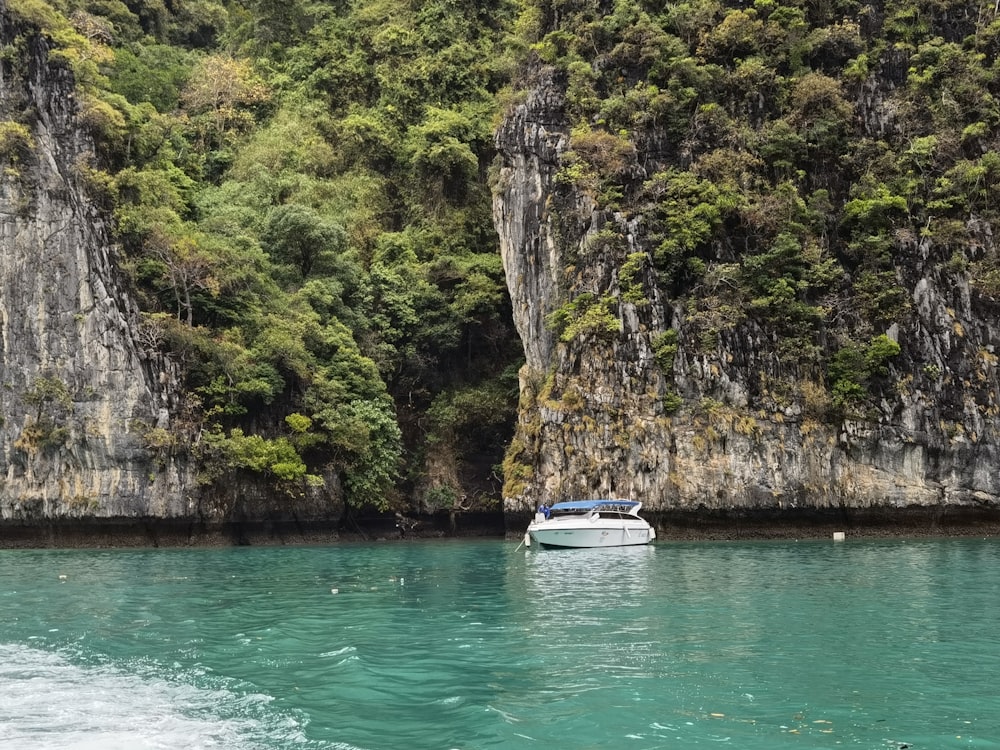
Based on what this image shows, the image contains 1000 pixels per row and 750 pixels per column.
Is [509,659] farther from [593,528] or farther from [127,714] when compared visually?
[593,528]

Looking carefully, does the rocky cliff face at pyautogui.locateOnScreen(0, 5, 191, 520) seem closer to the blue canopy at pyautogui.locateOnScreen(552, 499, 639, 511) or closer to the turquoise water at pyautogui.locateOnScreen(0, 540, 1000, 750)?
the turquoise water at pyautogui.locateOnScreen(0, 540, 1000, 750)

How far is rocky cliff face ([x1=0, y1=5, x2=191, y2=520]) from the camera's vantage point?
29.9 m

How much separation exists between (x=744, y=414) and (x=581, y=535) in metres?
7.30

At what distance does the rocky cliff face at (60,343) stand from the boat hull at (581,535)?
12.7 metres

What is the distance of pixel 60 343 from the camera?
30.7 m

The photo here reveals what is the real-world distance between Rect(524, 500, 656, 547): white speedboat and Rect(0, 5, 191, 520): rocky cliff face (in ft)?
42.0

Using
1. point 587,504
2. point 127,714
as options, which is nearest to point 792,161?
point 587,504

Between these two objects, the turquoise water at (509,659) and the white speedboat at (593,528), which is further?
the white speedboat at (593,528)

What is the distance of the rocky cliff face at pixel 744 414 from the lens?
1161 inches

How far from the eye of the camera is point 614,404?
30.5m

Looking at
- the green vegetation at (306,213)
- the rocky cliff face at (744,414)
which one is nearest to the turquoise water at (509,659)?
the rocky cliff face at (744,414)

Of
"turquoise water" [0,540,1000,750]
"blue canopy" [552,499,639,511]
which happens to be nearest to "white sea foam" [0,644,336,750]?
"turquoise water" [0,540,1000,750]

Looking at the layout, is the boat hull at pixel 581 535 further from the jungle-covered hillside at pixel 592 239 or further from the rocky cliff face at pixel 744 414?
the jungle-covered hillside at pixel 592 239

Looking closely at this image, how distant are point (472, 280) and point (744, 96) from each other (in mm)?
13007
